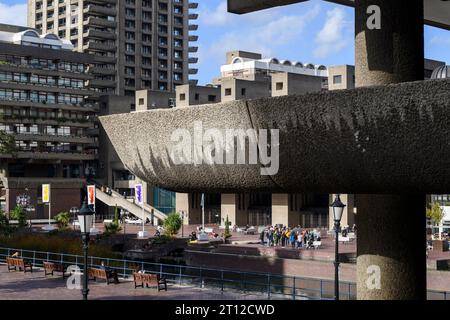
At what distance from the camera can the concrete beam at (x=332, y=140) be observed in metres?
4.98

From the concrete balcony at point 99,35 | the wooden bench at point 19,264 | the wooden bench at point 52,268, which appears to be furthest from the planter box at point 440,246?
the concrete balcony at point 99,35

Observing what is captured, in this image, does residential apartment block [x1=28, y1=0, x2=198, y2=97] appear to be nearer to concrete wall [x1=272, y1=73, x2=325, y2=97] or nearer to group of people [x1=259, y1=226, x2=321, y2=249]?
concrete wall [x1=272, y1=73, x2=325, y2=97]

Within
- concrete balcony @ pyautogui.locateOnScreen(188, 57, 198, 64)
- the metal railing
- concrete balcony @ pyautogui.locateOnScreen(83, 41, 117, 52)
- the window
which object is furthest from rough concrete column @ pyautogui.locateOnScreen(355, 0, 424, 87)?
concrete balcony @ pyautogui.locateOnScreen(188, 57, 198, 64)

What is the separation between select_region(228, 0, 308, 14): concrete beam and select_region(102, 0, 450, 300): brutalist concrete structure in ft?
0.09

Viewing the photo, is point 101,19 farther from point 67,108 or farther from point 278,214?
point 278,214

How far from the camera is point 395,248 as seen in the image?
6246 mm

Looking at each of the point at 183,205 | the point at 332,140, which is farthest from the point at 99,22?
the point at 332,140

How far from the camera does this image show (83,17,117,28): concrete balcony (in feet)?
334

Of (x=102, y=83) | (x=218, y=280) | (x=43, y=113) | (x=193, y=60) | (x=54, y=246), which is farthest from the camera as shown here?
(x=193, y=60)

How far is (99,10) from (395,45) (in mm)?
101002

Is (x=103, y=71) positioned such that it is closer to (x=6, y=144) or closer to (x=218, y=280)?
(x=6, y=144)
